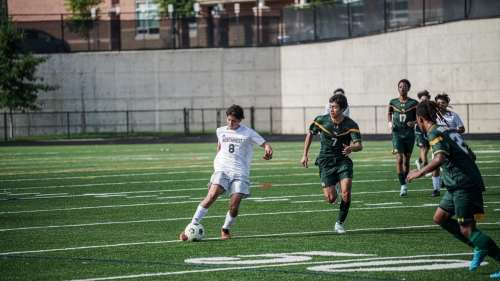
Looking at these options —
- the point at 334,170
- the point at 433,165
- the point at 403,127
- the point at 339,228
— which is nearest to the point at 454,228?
the point at 433,165

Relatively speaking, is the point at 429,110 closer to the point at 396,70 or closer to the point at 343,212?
the point at 343,212

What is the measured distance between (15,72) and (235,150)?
35182 mm

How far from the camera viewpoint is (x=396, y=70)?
42.2 metres

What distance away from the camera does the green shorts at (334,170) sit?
12.7 m

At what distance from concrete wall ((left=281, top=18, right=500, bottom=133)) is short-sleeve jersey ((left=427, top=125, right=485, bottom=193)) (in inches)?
1199

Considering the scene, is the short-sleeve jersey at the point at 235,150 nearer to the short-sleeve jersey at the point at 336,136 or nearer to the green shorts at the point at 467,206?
the short-sleeve jersey at the point at 336,136

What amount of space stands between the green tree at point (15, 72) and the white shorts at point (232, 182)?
35.3 meters

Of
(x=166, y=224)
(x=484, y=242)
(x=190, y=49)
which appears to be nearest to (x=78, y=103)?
(x=190, y=49)

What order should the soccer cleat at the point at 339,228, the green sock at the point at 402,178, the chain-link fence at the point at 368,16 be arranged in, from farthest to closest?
the chain-link fence at the point at 368,16 < the green sock at the point at 402,178 < the soccer cleat at the point at 339,228

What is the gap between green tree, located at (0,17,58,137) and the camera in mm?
45409

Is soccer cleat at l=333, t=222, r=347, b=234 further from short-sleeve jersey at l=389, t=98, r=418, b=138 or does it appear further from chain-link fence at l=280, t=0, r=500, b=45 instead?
chain-link fence at l=280, t=0, r=500, b=45

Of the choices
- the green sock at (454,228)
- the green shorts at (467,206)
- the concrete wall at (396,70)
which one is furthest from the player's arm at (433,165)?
the concrete wall at (396,70)

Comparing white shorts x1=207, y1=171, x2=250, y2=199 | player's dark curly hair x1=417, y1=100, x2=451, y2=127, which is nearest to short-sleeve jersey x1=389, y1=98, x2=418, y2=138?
white shorts x1=207, y1=171, x2=250, y2=199

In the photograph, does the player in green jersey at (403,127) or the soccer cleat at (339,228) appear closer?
the soccer cleat at (339,228)
